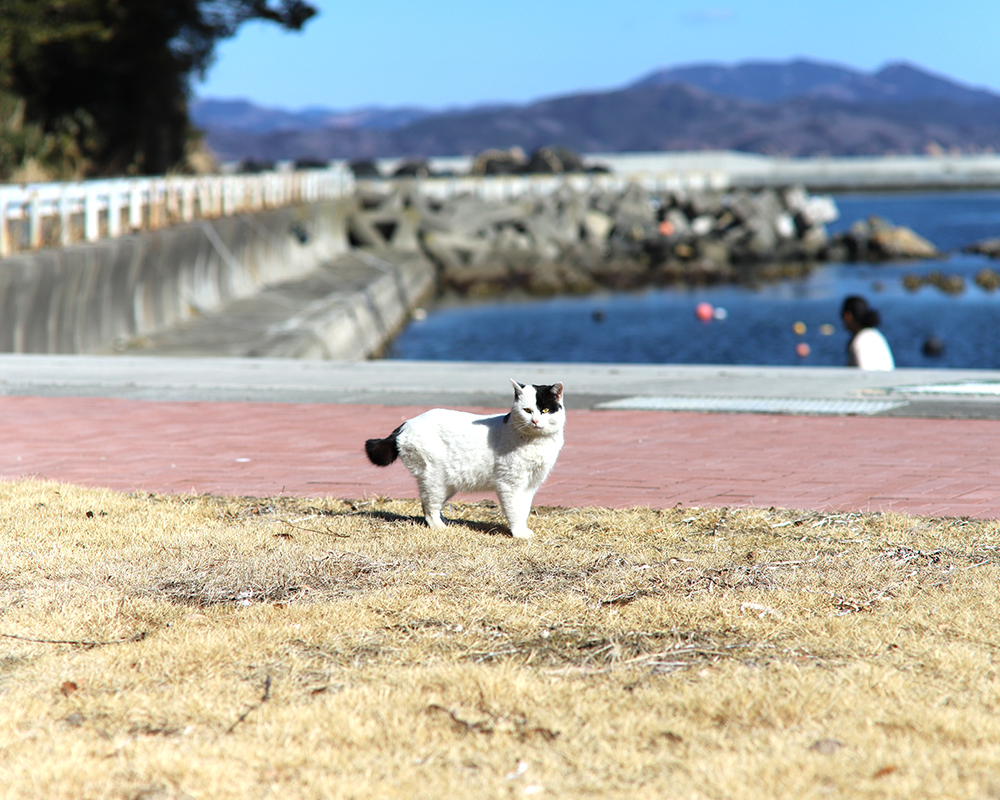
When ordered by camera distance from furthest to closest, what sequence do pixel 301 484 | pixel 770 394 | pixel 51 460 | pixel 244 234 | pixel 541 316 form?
pixel 541 316 → pixel 244 234 → pixel 770 394 → pixel 51 460 → pixel 301 484

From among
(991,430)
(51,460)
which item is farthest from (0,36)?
(991,430)

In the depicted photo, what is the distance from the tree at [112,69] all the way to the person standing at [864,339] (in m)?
17.2

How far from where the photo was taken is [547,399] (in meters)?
5.28

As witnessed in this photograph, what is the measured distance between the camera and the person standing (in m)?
10.7

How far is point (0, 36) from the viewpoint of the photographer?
23.7 metres

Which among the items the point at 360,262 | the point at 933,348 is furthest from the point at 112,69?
the point at 933,348

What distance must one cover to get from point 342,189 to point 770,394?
33.9 metres

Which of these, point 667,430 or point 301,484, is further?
point 667,430

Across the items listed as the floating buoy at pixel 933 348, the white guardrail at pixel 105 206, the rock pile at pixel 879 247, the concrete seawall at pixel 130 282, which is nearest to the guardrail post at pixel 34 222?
the white guardrail at pixel 105 206

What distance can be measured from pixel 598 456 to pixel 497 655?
3.31 m

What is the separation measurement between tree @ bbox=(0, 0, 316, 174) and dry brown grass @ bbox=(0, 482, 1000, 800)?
64.4 feet

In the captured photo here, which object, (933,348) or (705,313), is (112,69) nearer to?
(705,313)

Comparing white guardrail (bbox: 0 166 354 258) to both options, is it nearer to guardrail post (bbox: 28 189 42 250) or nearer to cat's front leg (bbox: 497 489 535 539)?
guardrail post (bbox: 28 189 42 250)

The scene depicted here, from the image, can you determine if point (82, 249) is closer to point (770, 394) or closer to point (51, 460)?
point (51, 460)
